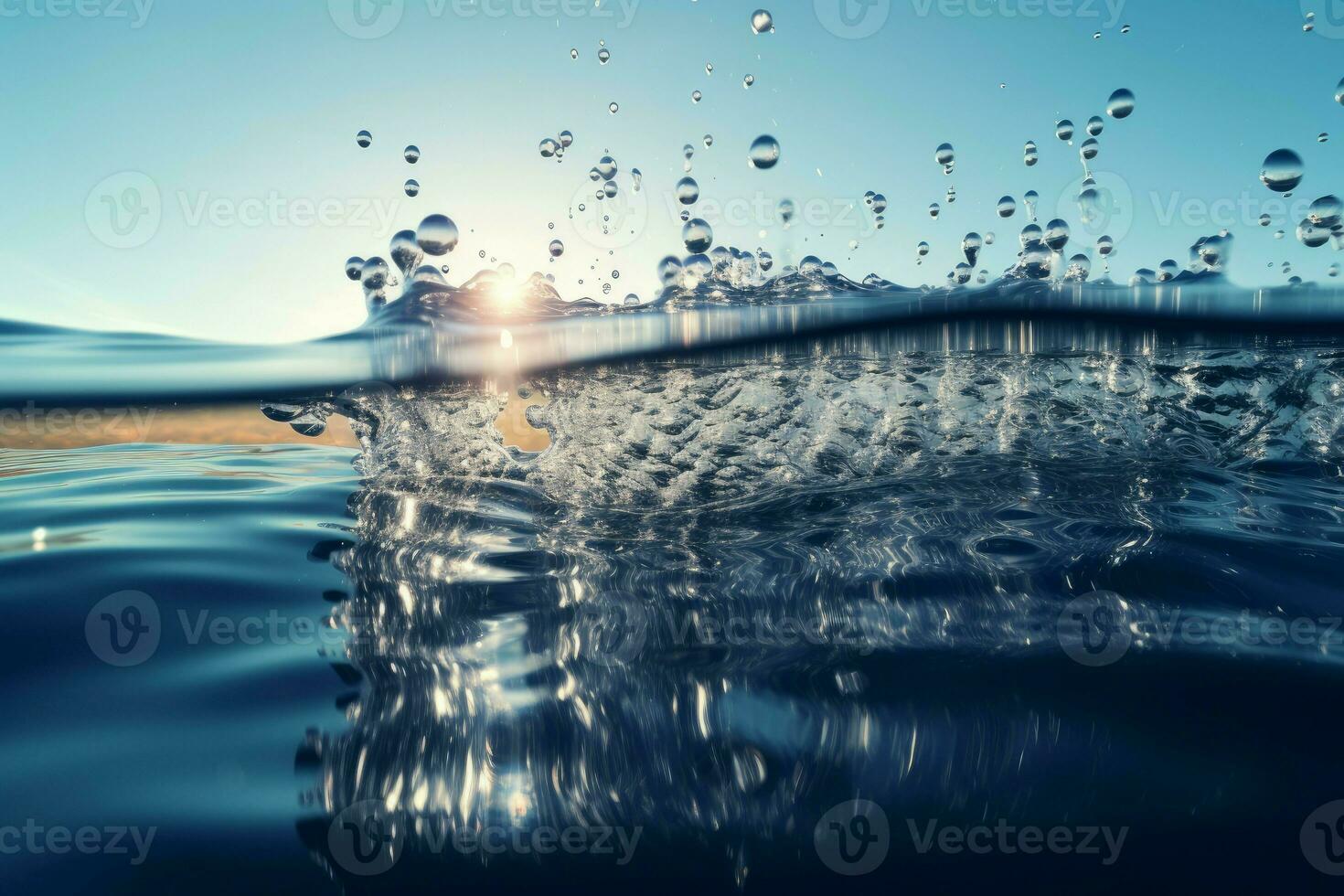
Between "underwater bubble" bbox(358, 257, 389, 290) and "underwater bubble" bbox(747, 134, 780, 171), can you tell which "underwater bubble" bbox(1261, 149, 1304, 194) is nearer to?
"underwater bubble" bbox(747, 134, 780, 171)

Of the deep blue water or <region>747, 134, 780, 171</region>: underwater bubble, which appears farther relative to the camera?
<region>747, 134, 780, 171</region>: underwater bubble

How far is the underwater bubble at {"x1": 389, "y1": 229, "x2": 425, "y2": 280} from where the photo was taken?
403 cm

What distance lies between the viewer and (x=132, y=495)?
3.56 metres

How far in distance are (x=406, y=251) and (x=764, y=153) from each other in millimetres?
2349

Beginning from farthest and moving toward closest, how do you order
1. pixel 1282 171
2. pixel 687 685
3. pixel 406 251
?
pixel 406 251 → pixel 1282 171 → pixel 687 685

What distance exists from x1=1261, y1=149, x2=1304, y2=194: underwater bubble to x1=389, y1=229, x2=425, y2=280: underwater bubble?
4.81 m

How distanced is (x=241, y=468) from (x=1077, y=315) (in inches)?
222

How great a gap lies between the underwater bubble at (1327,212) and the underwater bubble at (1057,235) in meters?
1.25

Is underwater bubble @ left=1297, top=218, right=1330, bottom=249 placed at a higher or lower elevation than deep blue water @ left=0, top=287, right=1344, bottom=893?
higher

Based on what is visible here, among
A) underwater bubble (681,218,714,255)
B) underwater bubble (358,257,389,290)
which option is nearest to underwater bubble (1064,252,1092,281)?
underwater bubble (681,218,714,255)

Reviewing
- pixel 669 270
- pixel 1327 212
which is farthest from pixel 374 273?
pixel 1327 212

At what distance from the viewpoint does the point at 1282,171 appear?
3848mm

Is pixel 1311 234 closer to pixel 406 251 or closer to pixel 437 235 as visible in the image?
pixel 437 235

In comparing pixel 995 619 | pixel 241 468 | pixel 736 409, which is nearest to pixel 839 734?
pixel 995 619
